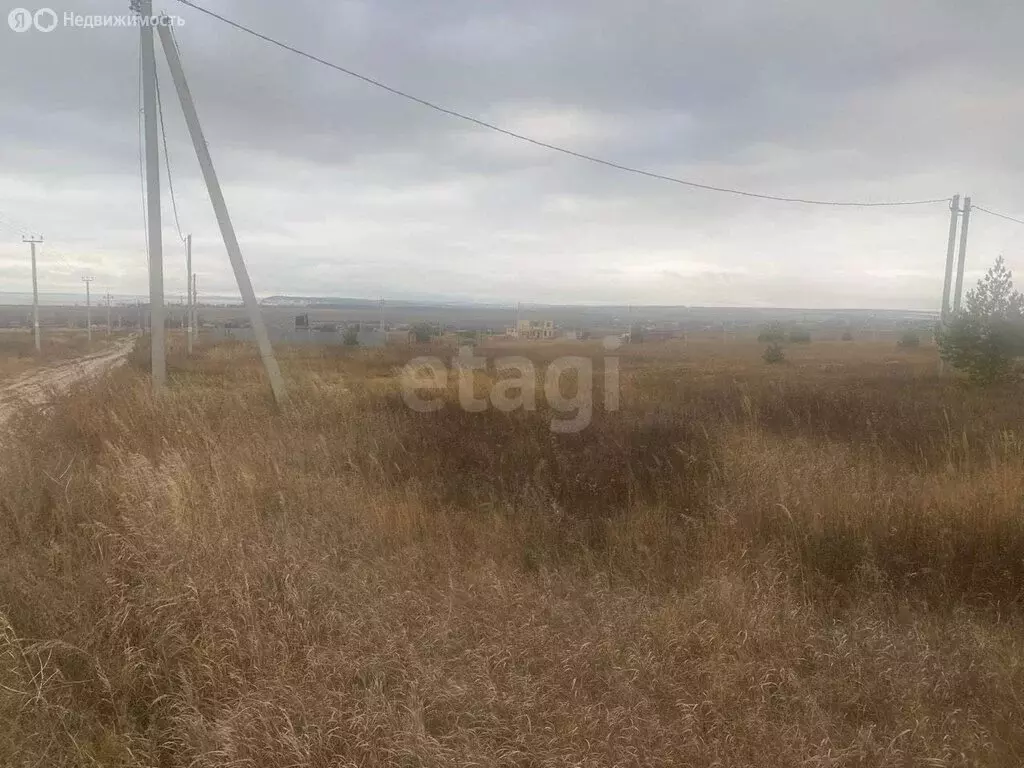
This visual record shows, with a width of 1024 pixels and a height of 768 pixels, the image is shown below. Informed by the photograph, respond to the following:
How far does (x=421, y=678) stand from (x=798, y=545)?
2788 millimetres

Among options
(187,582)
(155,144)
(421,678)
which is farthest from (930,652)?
(155,144)

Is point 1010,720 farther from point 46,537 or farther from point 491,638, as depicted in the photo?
point 46,537

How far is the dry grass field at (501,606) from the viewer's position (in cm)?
238

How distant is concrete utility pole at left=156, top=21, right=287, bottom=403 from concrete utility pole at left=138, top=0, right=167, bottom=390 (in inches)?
4.5

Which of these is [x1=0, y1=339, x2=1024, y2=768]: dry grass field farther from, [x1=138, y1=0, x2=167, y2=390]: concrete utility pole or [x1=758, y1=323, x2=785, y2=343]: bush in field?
[x1=758, y1=323, x2=785, y2=343]: bush in field

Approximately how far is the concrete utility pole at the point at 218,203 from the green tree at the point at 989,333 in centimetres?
1596

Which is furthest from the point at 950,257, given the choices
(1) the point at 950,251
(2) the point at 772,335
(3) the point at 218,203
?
(2) the point at 772,335

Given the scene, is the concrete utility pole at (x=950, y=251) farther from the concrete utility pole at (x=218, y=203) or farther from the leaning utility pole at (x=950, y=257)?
the concrete utility pole at (x=218, y=203)

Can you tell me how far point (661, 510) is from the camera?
15.8ft

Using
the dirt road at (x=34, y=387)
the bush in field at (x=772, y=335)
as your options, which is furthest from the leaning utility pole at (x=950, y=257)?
the bush in field at (x=772, y=335)

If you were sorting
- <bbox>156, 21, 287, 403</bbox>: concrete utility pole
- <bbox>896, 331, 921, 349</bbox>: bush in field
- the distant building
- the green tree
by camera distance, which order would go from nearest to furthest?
<bbox>156, 21, 287, 403</bbox>: concrete utility pole
the green tree
<bbox>896, 331, 921, 349</bbox>: bush in field
the distant building

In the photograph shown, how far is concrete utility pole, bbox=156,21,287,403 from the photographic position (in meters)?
8.46

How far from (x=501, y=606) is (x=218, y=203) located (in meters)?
8.07

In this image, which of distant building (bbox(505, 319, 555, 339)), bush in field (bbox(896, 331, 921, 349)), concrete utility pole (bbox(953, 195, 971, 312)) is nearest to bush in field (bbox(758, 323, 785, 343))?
bush in field (bbox(896, 331, 921, 349))
